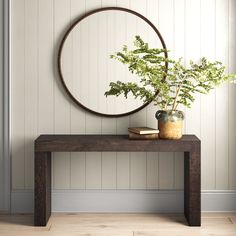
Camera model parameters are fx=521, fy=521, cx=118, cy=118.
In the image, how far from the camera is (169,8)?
14.0 ft

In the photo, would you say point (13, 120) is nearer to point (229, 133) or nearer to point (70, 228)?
point (70, 228)

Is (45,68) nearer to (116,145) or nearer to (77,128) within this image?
(77,128)

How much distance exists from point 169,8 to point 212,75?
0.73 m

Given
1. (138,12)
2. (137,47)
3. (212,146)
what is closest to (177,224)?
(212,146)

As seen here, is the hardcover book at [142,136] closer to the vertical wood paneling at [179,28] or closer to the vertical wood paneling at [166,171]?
the vertical wood paneling at [166,171]

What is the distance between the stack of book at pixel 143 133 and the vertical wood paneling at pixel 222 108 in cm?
66

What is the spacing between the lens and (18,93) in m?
4.30

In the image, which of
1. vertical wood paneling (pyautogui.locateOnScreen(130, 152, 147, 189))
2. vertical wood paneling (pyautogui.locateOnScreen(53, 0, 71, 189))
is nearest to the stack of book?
vertical wood paneling (pyautogui.locateOnScreen(130, 152, 147, 189))

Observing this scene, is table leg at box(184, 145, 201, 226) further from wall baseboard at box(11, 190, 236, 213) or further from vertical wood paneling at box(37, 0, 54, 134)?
vertical wood paneling at box(37, 0, 54, 134)

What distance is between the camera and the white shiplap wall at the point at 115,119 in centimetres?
427

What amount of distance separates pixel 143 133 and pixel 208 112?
0.71 meters

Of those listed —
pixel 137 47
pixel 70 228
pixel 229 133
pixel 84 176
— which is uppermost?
pixel 137 47

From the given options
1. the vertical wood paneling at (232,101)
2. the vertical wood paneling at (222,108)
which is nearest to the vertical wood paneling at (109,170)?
the vertical wood paneling at (222,108)

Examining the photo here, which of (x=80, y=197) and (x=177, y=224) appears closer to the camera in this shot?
(x=177, y=224)
